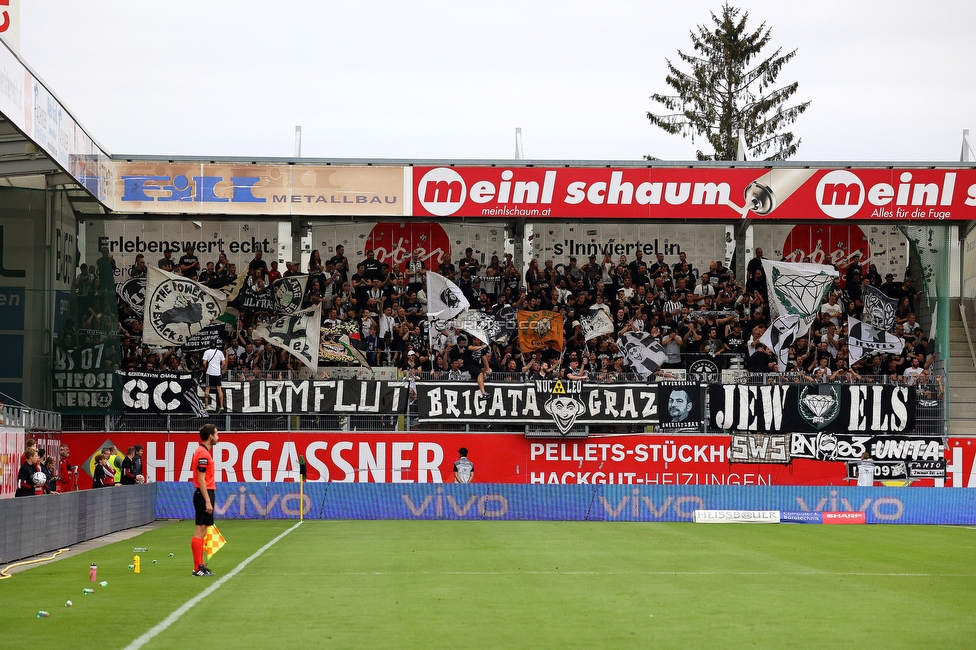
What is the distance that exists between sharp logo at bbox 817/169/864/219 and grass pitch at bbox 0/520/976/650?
48.9ft

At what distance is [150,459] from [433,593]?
66.8 ft

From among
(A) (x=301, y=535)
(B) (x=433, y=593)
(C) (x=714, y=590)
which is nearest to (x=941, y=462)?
(A) (x=301, y=535)

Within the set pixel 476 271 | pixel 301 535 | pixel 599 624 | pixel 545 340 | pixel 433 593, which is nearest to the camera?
pixel 599 624

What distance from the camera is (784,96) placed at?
63.3 m

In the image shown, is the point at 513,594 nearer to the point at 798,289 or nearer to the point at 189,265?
the point at 798,289

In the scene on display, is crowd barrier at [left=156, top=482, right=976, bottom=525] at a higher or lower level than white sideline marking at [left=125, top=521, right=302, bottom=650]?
lower

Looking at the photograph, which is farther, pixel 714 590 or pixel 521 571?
pixel 521 571

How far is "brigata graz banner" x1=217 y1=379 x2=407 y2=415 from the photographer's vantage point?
32.0 m

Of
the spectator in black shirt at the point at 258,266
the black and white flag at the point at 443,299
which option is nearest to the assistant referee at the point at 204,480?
the black and white flag at the point at 443,299

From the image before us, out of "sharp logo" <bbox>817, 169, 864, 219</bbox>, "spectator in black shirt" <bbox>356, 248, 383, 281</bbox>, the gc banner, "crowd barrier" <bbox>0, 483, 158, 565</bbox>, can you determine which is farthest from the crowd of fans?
"crowd barrier" <bbox>0, 483, 158, 565</bbox>

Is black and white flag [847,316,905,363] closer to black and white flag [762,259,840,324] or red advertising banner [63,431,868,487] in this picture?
black and white flag [762,259,840,324]

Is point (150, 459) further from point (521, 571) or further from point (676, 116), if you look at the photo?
point (676, 116)

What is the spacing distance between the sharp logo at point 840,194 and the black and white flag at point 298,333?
15617 millimetres

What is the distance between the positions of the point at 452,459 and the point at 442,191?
26.7 feet
